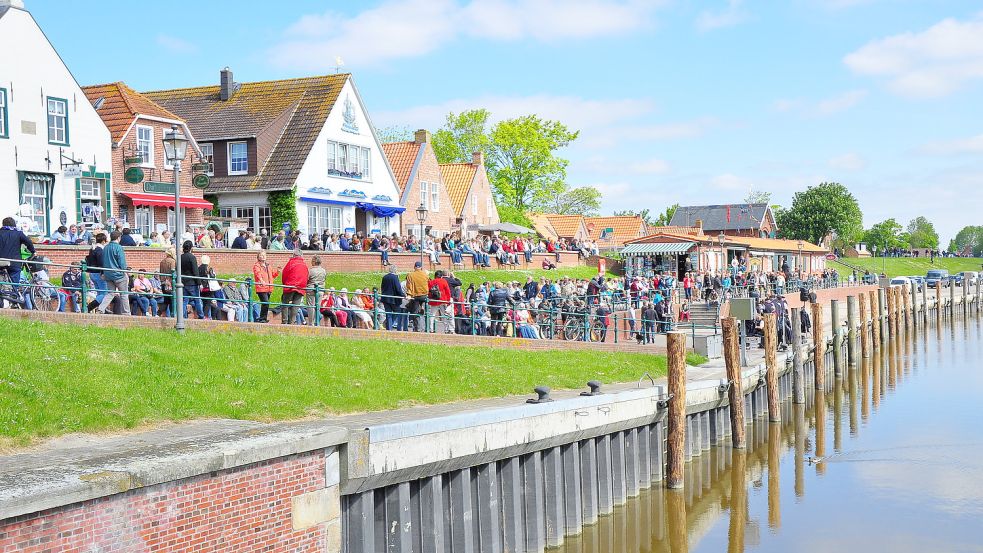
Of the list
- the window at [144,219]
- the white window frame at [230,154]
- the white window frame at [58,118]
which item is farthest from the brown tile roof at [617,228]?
the white window frame at [58,118]

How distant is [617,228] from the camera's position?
85375 millimetres

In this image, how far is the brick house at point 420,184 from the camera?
158 feet

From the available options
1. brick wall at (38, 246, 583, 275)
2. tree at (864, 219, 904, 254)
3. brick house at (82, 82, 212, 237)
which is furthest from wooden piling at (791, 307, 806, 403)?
tree at (864, 219, 904, 254)

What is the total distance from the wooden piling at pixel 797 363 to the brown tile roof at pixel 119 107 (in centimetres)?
2410

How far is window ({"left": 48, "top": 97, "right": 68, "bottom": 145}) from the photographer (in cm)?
3062

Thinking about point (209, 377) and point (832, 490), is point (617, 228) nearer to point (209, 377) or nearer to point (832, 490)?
point (832, 490)

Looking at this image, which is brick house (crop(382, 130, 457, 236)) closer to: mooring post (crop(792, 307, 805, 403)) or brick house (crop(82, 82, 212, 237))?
brick house (crop(82, 82, 212, 237))

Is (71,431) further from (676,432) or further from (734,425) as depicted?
(734,425)

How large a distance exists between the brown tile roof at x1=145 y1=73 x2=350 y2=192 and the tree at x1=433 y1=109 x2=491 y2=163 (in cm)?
3006

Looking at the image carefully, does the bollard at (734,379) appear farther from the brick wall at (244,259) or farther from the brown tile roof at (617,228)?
the brown tile roof at (617,228)

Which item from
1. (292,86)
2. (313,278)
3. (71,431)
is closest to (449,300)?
(313,278)

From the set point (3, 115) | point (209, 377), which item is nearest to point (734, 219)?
point (3, 115)

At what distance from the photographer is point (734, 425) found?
2172cm

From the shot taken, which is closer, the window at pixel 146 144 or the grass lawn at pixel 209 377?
the grass lawn at pixel 209 377
